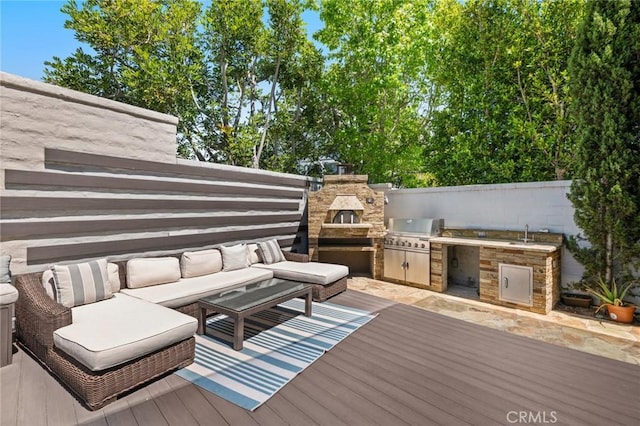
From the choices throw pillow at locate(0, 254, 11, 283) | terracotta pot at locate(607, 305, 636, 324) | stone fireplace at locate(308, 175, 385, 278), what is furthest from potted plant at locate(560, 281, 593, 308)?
throw pillow at locate(0, 254, 11, 283)

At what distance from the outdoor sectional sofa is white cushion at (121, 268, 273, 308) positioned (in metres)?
0.01

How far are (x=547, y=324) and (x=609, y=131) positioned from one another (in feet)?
8.64

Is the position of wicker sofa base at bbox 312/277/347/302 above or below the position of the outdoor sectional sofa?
below

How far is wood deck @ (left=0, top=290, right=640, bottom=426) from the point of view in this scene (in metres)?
2.10

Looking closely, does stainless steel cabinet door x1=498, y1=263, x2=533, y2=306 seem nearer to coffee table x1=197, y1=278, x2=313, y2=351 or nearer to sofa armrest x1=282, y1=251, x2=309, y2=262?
coffee table x1=197, y1=278, x2=313, y2=351

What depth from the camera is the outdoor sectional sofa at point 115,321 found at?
2.20 m

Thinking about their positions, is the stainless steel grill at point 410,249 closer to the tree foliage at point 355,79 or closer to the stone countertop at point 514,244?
the stone countertop at point 514,244

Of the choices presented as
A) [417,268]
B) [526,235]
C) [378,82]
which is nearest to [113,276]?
[417,268]

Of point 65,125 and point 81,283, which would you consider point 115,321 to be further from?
point 65,125

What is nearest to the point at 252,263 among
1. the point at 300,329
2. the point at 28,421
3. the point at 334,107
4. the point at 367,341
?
the point at 300,329

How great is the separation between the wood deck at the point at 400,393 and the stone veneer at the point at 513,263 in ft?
4.23

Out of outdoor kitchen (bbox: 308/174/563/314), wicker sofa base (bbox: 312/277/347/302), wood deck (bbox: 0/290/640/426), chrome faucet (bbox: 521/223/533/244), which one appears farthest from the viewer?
chrome faucet (bbox: 521/223/533/244)

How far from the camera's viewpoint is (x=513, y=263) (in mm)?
4477

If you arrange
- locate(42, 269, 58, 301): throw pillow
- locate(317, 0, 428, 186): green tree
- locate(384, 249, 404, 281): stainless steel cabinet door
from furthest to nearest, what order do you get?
1. locate(317, 0, 428, 186): green tree
2. locate(384, 249, 404, 281): stainless steel cabinet door
3. locate(42, 269, 58, 301): throw pillow
